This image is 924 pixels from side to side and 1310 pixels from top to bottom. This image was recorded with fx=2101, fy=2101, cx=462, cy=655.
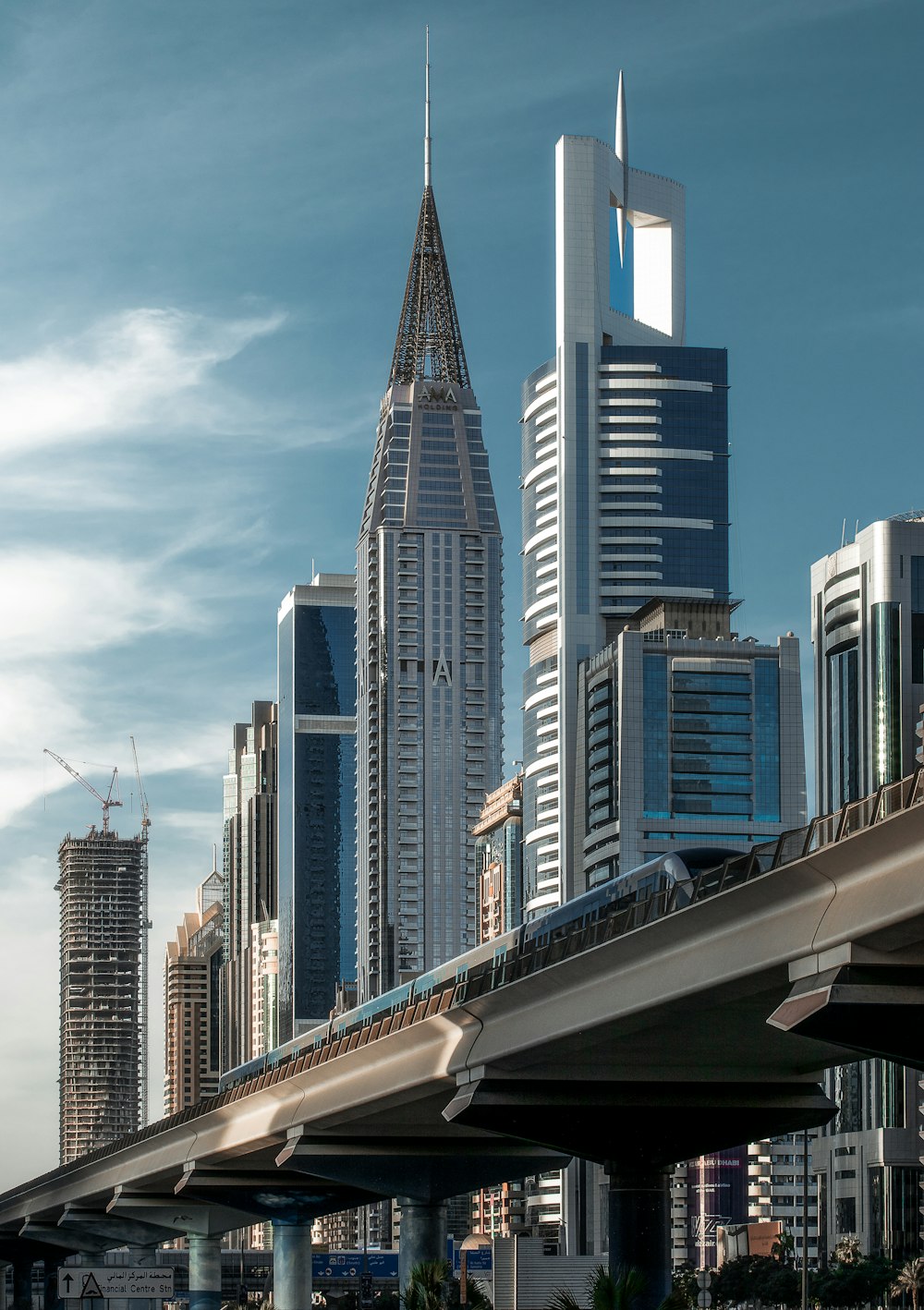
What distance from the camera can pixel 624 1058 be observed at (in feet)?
172

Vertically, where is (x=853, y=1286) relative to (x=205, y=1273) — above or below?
below

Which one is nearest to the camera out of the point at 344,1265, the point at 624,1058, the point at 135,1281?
the point at 624,1058

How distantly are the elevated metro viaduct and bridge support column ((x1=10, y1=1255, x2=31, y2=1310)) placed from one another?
6667 cm

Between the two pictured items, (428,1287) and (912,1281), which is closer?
(428,1287)

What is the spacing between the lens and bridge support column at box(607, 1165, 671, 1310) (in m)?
58.2

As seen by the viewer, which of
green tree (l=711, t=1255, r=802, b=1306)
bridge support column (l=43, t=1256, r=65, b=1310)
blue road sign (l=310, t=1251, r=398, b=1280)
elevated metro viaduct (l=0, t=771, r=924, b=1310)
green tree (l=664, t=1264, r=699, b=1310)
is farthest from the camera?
green tree (l=711, t=1255, r=802, b=1306)

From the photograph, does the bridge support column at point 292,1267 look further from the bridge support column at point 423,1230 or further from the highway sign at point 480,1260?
the highway sign at point 480,1260

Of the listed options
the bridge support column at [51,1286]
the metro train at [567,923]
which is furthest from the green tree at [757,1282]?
the metro train at [567,923]

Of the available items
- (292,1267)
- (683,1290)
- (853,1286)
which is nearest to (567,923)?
(683,1290)

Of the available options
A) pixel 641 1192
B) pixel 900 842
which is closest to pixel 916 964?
pixel 900 842

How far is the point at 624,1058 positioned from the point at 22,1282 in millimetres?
129421

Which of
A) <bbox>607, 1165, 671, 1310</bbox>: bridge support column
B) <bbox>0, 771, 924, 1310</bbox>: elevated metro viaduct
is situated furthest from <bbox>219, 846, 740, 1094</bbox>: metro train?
<bbox>607, 1165, 671, 1310</bbox>: bridge support column

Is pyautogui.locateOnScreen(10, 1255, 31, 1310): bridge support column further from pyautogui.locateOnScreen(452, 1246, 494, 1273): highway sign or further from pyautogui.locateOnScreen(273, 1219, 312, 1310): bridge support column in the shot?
pyautogui.locateOnScreen(273, 1219, 312, 1310): bridge support column

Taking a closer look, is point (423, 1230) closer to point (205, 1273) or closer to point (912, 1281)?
point (205, 1273)
